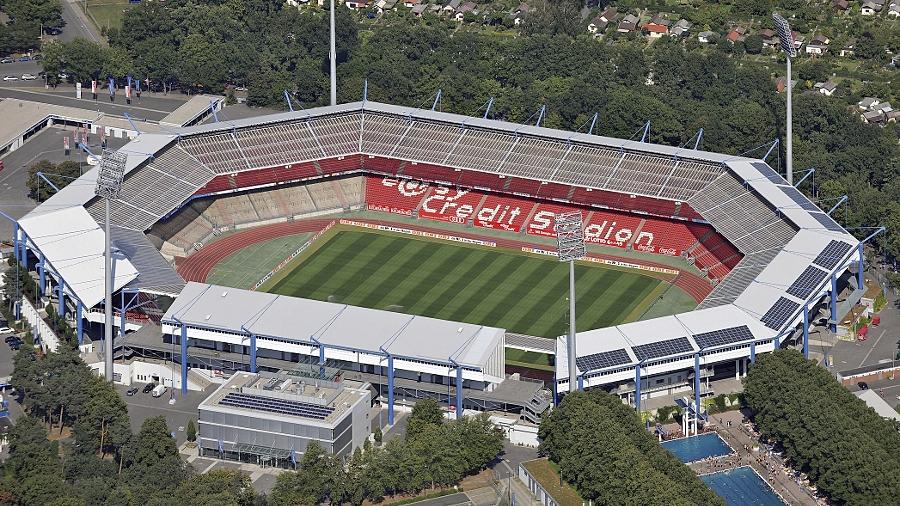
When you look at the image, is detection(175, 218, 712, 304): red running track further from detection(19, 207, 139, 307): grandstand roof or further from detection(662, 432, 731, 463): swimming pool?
detection(662, 432, 731, 463): swimming pool

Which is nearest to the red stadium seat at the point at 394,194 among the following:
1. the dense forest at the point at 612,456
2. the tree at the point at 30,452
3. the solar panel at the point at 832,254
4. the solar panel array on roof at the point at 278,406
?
the solar panel at the point at 832,254

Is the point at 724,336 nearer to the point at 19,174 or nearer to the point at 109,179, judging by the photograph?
the point at 109,179

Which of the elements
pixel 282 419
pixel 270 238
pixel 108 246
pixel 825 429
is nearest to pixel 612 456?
pixel 825 429

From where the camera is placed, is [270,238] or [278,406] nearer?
[278,406]

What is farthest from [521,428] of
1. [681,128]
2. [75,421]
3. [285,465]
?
[681,128]

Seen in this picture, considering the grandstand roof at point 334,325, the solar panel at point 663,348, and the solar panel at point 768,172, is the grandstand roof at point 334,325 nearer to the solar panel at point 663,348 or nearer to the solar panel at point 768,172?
the solar panel at point 663,348

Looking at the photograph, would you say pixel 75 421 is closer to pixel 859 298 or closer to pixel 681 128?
pixel 859 298
